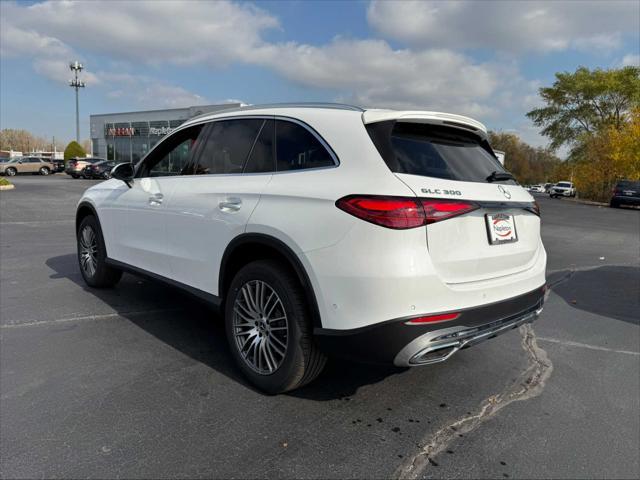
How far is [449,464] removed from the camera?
8.00ft

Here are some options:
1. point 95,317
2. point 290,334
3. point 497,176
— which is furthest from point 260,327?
point 95,317

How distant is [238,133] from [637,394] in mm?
3370

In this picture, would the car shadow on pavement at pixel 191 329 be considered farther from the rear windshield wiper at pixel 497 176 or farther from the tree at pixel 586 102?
the tree at pixel 586 102

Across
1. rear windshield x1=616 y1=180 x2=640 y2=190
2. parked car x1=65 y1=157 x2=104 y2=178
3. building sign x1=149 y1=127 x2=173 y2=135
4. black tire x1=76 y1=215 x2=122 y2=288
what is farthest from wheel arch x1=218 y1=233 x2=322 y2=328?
building sign x1=149 y1=127 x2=173 y2=135

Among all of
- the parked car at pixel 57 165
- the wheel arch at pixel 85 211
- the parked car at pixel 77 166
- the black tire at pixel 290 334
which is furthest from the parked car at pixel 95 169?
the black tire at pixel 290 334

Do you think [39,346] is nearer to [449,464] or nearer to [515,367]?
[449,464]

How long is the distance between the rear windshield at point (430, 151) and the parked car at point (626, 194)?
31356 millimetres

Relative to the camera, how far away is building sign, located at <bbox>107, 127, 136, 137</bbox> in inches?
1959

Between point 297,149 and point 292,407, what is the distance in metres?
1.61

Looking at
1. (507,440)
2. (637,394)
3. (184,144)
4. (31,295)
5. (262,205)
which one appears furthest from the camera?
(31,295)

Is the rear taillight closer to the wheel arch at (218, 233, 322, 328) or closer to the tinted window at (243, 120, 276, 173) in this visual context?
the wheel arch at (218, 233, 322, 328)

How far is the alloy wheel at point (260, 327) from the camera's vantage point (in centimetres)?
297

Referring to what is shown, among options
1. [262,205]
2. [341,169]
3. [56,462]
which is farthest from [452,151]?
[56,462]

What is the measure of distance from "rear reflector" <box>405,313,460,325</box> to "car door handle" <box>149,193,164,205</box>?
8.23 feet
